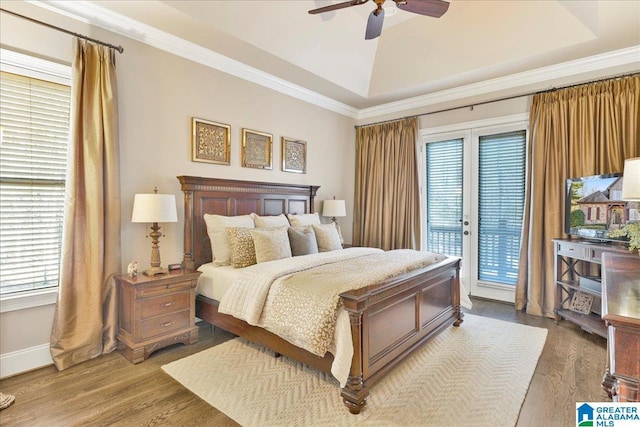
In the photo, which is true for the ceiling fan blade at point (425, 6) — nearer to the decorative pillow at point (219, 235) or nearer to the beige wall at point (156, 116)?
the beige wall at point (156, 116)

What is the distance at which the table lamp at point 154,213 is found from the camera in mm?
2854

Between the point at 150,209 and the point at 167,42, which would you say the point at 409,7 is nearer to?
the point at 167,42

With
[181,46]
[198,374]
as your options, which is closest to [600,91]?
[181,46]

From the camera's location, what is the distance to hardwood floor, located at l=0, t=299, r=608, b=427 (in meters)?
2.04

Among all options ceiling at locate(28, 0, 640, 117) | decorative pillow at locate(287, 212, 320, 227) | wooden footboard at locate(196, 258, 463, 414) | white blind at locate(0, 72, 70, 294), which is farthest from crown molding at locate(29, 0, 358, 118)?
wooden footboard at locate(196, 258, 463, 414)

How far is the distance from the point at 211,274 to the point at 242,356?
0.84 metres

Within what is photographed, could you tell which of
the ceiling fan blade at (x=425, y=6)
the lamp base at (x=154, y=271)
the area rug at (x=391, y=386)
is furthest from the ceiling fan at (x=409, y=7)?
the area rug at (x=391, y=386)

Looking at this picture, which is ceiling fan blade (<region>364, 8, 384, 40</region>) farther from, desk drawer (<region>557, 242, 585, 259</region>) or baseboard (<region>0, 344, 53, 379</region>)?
baseboard (<region>0, 344, 53, 379</region>)

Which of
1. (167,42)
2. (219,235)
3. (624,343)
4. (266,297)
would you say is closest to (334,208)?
(219,235)

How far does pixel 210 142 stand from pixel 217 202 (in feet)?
2.29

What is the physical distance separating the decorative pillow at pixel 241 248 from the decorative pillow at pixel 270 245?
7 centimetres

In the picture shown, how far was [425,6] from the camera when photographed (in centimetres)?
260

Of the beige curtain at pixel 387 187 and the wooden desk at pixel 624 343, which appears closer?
the wooden desk at pixel 624 343

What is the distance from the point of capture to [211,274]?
3223 millimetres
